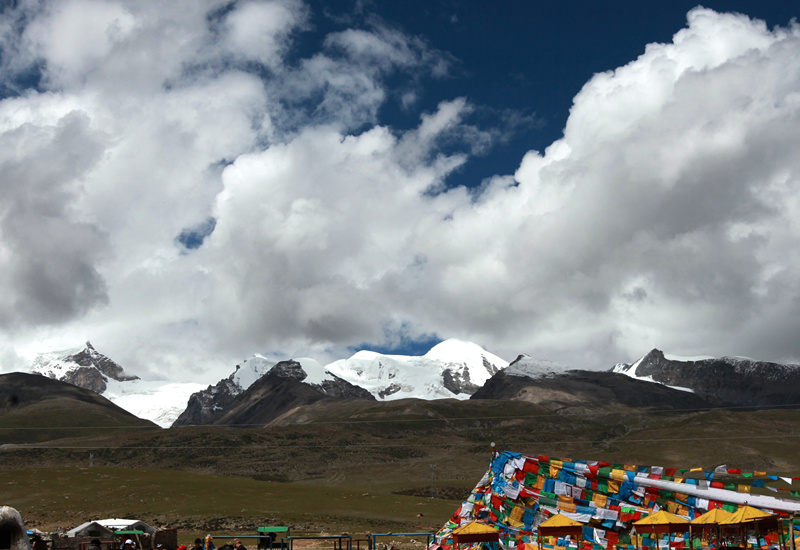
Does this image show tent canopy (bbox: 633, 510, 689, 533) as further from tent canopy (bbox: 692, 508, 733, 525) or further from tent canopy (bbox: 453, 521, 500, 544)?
tent canopy (bbox: 453, 521, 500, 544)

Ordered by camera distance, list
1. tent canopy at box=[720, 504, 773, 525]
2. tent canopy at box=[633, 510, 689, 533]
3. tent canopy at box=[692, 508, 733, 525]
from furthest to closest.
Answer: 1. tent canopy at box=[633, 510, 689, 533]
2. tent canopy at box=[692, 508, 733, 525]
3. tent canopy at box=[720, 504, 773, 525]

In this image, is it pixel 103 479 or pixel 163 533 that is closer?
pixel 163 533

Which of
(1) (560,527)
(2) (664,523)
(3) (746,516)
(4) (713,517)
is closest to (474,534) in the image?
(1) (560,527)

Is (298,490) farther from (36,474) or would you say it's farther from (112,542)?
(112,542)

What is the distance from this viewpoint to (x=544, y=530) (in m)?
35.1

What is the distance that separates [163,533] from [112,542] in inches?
234

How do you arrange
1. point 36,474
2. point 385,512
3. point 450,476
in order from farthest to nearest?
point 450,476 → point 36,474 → point 385,512

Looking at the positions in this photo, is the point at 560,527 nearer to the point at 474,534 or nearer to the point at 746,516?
the point at 474,534

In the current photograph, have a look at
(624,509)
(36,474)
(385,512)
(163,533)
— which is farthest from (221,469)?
(624,509)

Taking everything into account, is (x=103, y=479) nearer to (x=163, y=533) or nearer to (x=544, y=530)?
(x=163, y=533)

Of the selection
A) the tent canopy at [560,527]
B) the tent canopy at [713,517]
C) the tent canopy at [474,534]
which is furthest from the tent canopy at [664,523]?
the tent canopy at [474,534]

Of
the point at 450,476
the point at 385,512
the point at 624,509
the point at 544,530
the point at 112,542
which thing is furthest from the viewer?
the point at 450,476

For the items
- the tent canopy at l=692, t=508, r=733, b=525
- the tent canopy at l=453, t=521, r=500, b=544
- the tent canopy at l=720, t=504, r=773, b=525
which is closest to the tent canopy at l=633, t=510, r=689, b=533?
the tent canopy at l=692, t=508, r=733, b=525

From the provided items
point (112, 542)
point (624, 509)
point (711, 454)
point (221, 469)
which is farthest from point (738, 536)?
point (711, 454)
